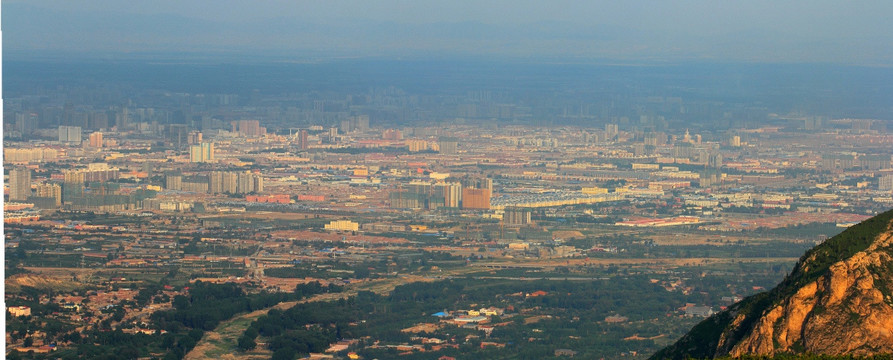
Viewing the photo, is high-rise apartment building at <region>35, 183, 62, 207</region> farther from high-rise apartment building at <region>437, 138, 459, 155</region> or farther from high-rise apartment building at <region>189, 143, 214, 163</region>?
high-rise apartment building at <region>437, 138, 459, 155</region>

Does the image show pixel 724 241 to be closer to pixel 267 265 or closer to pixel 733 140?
pixel 267 265

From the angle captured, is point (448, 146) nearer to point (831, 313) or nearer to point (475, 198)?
point (475, 198)

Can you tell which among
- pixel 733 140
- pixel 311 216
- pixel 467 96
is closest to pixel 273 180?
pixel 311 216

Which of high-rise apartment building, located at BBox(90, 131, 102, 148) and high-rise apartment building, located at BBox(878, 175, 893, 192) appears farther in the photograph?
high-rise apartment building, located at BBox(90, 131, 102, 148)

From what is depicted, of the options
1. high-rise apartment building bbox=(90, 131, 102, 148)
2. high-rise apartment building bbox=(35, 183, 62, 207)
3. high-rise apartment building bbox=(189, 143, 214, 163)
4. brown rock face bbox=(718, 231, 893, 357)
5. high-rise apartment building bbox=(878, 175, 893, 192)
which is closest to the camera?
brown rock face bbox=(718, 231, 893, 357)

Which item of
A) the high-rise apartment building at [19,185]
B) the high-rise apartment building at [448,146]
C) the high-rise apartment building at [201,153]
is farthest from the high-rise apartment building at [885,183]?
the high-rise apartment building at [19,185]

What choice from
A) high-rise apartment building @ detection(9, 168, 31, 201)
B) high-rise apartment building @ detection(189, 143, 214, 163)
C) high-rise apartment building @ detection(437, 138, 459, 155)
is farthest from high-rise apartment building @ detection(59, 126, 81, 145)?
high-rise apartment building @ detection(9, 168, 31, 201)

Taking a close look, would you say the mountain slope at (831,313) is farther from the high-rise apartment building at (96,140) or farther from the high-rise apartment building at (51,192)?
the high-rise apartment building at (96,140)
